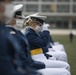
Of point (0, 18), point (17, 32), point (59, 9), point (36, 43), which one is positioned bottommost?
point (59, 9)

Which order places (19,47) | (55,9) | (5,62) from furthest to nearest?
(55,9)
(19,47)
(5,62)

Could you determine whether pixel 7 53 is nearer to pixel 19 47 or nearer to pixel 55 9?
pixel 19 47

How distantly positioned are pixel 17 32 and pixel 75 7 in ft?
343

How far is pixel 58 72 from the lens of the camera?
7.71 m

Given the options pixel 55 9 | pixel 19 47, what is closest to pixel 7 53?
Result: pixel 19 47

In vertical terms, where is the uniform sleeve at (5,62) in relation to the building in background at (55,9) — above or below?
above

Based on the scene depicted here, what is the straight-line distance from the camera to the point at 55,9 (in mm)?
111438

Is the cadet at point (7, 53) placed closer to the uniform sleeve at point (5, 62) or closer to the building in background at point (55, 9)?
the uniform sleeve at point (5, 62)

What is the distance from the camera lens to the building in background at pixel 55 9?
110 meters

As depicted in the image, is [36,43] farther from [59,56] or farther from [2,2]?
[2,2]

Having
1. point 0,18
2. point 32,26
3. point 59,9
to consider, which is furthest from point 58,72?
point 59,9

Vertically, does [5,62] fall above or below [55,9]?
above

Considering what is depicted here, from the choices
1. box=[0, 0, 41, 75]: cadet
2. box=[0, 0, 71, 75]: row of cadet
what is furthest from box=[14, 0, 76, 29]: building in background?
box=[0, 0, 41, 75]: cadet

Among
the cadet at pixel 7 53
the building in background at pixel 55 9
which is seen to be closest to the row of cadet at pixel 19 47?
the cadet at pixel 7 53
